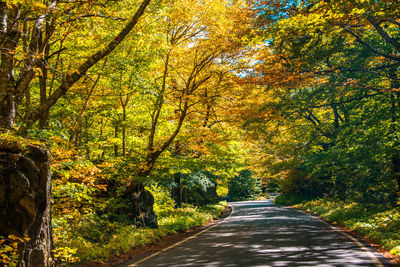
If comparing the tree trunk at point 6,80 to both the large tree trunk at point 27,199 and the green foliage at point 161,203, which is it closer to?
the large tree trunk at point 27,199

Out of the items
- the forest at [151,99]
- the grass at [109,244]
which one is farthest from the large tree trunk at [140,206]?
the grass at [109,244]

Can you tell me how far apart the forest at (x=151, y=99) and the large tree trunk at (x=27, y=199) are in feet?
0.06

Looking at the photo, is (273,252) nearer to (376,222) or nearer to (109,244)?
(109,244)

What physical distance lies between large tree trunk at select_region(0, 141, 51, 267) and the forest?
2 centimetres

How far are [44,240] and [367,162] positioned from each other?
14.9 meters

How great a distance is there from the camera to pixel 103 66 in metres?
10.1

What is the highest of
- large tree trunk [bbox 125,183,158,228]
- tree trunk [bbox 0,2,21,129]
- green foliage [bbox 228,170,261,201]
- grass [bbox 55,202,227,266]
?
tree trunk [bbox 0,2,21,129]

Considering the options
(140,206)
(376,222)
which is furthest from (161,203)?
(376,222)

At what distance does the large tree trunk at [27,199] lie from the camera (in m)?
4.57

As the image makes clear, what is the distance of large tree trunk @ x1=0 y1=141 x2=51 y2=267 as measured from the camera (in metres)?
4.57

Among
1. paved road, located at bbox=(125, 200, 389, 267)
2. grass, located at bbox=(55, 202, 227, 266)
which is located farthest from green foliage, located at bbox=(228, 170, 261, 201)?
A: paved road, located at bbox=(125, 200, 389, 267)

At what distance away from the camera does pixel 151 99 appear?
1173cm

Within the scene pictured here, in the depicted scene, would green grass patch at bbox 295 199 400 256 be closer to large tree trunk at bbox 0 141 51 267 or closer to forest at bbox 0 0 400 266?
forest at bbox 0 0 400 266

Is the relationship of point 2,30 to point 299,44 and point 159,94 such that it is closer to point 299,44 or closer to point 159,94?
point 159,94
